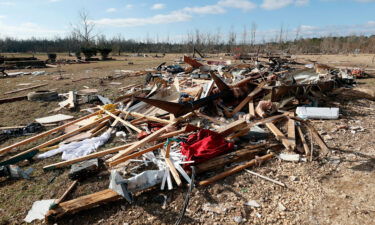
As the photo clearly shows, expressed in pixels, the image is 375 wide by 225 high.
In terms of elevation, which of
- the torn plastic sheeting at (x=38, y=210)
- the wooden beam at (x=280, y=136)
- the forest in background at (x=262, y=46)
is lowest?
the torn plastic sheeting at (x=38, y=210)

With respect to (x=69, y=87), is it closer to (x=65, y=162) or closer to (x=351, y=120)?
(x=65, y=162)

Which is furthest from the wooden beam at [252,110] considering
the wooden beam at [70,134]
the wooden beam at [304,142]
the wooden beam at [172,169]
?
the wooden beam at [70,134]

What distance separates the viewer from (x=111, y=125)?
18.7 ft

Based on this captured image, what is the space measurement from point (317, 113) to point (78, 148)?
619cm

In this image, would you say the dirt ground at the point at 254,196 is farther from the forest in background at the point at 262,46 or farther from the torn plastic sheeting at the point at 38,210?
the forest in background at the point at 262,46

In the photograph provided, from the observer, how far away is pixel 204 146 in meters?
3.90

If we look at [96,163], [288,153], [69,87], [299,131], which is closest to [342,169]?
[288,153]

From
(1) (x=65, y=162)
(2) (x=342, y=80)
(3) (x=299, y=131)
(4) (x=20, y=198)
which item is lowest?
(4) (x=20, y=198)

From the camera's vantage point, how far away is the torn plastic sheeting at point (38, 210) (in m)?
2.86

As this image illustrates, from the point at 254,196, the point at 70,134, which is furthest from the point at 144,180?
the point at 70,134

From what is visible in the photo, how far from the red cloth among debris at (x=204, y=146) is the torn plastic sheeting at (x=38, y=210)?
2224mm

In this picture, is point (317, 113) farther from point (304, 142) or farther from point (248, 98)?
point (304, 142)

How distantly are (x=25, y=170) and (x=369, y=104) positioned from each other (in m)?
9.91

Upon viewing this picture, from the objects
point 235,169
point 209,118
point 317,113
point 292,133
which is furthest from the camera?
point 317,113
